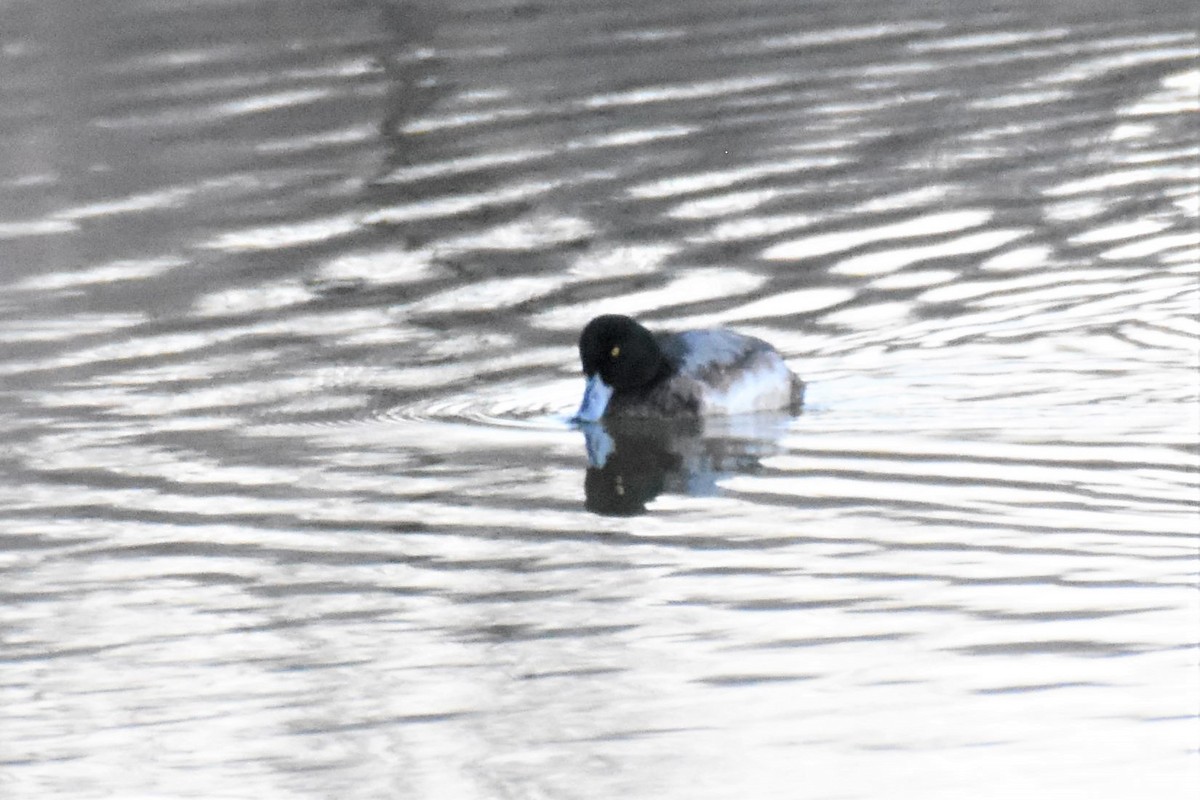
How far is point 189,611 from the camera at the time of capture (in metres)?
8.88

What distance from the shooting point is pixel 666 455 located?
453 inches

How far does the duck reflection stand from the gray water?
47mm

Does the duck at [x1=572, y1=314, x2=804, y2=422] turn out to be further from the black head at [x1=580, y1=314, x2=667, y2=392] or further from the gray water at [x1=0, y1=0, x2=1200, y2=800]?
the gray water at [x1=0, y1=0, x2=1200, y2=800]

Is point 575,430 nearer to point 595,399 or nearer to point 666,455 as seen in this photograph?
point 595,399

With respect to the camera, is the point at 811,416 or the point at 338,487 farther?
the point at 811,416

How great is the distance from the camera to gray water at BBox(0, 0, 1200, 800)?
25.0 feet

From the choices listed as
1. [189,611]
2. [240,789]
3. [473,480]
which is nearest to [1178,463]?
[473,480]

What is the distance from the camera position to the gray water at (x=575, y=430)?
7625 mm

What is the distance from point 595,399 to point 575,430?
0.16 metres

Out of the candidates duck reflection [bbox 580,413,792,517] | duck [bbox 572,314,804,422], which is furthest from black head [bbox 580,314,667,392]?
duck reflection [bbox 580,413,792,517]

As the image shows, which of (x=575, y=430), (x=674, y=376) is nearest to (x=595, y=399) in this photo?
(x=575, y=430)

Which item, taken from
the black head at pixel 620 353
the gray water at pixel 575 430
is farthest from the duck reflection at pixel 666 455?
the black head at pixel 620 353

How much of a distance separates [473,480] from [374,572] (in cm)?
143

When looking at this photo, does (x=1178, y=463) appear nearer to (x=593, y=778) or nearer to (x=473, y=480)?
(x=473, y=480)
